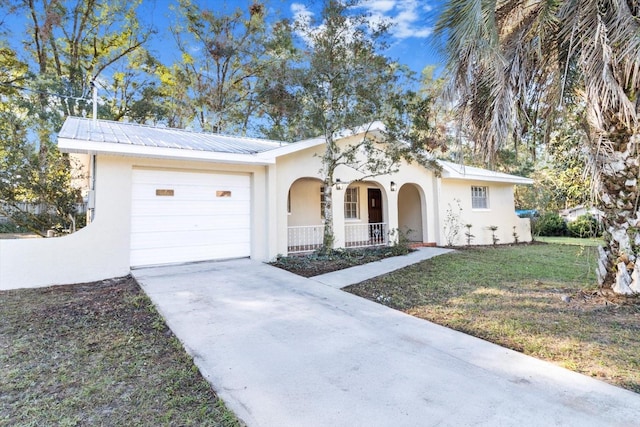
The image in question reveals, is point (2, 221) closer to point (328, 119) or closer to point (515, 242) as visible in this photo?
point (328, 119)

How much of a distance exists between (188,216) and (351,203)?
7.41m

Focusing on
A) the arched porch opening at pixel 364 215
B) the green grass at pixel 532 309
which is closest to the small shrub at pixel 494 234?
the arched porch opening at pixel 364 215

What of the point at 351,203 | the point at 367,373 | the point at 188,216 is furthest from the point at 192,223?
the point at 351,203

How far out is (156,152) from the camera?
742cm

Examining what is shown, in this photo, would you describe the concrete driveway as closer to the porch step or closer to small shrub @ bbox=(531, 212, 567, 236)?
the porch step

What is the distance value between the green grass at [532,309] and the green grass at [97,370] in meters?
3.57

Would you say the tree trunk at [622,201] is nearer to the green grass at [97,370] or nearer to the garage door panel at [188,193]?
the green grass at [97,370]

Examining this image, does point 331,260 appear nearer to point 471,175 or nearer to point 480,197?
point 471,175

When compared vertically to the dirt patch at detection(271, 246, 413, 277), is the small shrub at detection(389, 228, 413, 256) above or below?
above

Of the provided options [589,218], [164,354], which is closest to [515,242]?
[589,218]

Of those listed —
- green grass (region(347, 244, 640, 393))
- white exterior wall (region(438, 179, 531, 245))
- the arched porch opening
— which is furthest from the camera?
white exterior wall (region(438, 179, 531, 245))

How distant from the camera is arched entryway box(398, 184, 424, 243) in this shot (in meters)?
15.1

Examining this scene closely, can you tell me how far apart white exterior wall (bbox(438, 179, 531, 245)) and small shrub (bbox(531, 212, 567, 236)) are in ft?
15.9

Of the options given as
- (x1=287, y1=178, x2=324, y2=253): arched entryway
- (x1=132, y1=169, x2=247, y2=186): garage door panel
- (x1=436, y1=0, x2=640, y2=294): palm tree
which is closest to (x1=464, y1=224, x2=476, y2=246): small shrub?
(x1=287, y1=178, x2=324, y2=253): arched entryway
